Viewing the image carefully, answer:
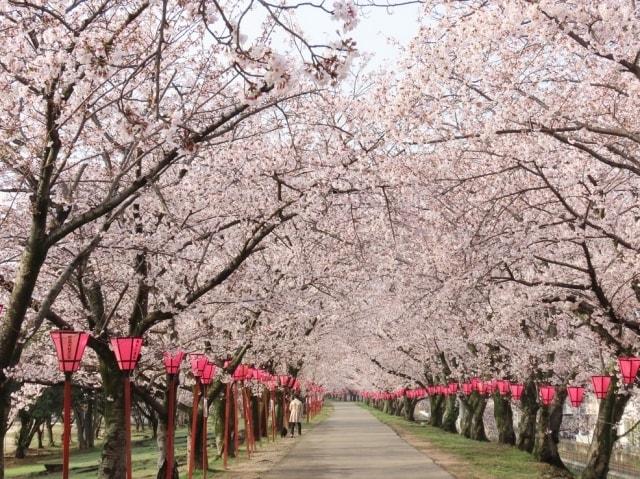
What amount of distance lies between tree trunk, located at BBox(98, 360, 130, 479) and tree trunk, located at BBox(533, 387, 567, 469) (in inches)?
539

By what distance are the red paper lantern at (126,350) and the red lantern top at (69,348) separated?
1477 mm

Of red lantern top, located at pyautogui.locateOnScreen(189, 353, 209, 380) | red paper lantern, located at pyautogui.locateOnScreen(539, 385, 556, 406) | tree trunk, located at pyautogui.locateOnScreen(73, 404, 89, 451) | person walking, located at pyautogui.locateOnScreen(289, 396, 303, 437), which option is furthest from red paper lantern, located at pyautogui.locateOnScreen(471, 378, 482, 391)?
tree trunk, located at pyautogui.locateOnScreen(73, 404, 89, 451)

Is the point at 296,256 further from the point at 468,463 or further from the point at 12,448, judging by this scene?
the point at 12,448

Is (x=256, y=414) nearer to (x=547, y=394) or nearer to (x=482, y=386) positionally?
(x=482, y=386)

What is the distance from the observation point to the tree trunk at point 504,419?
90.2ft

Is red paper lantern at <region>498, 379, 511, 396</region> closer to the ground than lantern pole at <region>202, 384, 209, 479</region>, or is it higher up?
higher up

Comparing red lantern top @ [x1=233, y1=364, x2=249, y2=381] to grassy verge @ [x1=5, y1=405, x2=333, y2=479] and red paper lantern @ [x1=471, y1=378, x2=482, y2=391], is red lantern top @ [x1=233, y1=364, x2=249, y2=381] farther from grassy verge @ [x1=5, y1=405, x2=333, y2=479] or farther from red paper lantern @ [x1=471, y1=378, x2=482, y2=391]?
red paper lantern @ [x1=471, y1=378, x2=482, y2=391]

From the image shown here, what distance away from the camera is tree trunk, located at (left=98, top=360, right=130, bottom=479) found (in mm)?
11406

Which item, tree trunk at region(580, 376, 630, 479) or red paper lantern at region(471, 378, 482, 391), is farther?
red paper lantern at region(471, 378, 482, 391)

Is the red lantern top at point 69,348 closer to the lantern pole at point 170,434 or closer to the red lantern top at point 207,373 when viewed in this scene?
the lantern pole at point 170,434

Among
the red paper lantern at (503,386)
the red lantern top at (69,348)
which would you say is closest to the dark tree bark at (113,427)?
the red lantern top at (69,348)

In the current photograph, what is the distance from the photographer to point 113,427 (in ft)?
38.4

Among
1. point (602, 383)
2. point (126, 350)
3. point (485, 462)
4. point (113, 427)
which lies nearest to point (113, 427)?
point (113, 427)

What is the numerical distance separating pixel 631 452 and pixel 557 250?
824 inches
